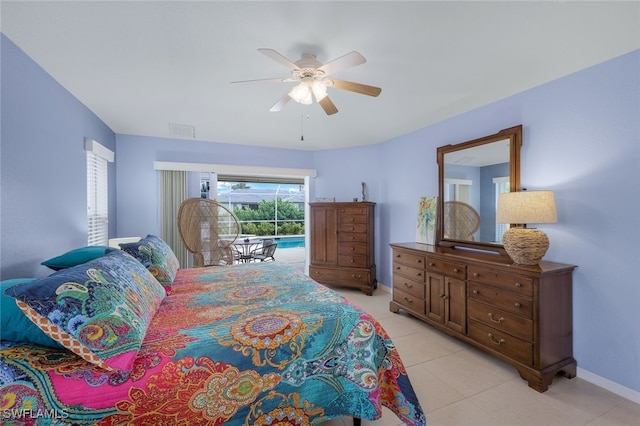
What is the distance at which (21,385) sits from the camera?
0.98 meters

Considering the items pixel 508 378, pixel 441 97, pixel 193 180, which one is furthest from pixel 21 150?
pixel 508 378

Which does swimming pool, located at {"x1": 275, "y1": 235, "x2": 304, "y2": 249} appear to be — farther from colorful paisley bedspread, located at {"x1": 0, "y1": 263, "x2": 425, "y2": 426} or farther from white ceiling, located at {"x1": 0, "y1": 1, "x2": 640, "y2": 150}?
colorful paisley bedspread, located at {"x1": 0, "y1": 263, "x2": 425, "y2": 426}

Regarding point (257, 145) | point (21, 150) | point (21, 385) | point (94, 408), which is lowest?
point (94, 408)

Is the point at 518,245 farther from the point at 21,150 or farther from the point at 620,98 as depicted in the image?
the point at 21,150

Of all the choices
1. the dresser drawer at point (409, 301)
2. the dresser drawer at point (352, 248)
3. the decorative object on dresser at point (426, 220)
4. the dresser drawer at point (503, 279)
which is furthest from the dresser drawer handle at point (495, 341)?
the dresser drawer at point (352, 248)

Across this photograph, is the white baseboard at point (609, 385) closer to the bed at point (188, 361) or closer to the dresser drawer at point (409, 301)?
the dresser drawer at point (409, 301)

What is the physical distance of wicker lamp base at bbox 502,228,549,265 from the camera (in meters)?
2.17

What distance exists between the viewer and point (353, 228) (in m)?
4.31

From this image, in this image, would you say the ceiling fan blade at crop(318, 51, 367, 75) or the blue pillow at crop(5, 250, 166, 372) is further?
the ceiling fan blade at crop(318, 51, 367, 75)

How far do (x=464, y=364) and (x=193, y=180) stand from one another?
14.2 feet

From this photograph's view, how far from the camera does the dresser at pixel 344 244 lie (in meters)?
4.27

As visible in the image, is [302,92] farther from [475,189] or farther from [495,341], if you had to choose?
[495,341]

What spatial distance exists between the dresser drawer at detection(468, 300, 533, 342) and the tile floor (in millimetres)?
356

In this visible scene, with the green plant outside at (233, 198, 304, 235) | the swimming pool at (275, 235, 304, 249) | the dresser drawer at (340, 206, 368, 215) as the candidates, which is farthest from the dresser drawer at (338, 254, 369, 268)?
the swimming pool at (275, 235, 304, 249)
